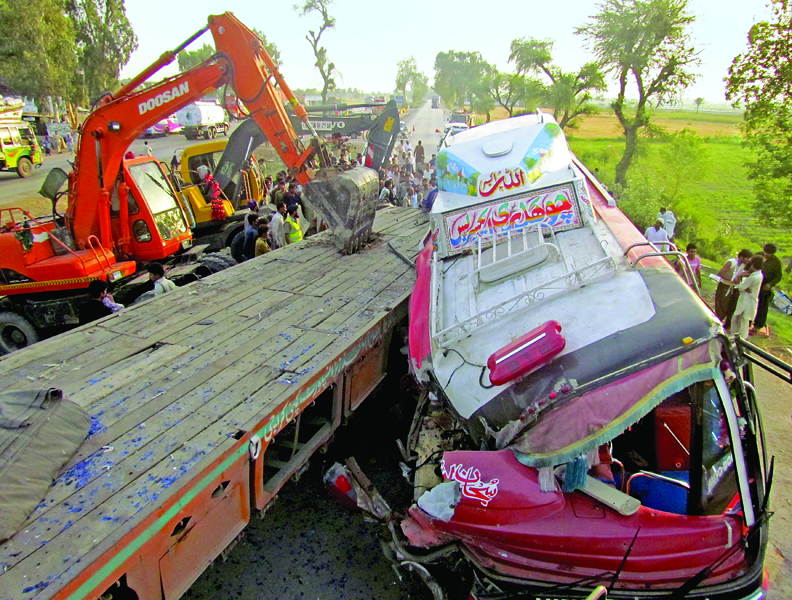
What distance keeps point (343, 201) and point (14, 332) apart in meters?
4.60

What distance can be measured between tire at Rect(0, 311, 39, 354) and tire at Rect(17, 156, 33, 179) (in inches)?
695

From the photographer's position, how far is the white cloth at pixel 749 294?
22.1ft

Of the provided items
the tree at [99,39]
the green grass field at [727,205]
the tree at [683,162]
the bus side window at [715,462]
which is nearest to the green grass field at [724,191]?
the green grass field at [727,205]

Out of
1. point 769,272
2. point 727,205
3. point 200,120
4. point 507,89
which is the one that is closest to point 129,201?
point 769,272

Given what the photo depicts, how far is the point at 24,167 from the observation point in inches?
780

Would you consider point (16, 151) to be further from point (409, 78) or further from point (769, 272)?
point (409, 78)

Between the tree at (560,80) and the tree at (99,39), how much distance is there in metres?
24.2

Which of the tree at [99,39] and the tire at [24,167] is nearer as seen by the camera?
the tire at [24,167]

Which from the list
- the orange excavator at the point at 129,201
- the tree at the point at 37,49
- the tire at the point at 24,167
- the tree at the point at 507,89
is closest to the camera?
the orange excavator at the point at 129,201

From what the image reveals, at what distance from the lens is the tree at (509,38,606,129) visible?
77.9 ft

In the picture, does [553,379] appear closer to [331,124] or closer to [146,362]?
[146,362]

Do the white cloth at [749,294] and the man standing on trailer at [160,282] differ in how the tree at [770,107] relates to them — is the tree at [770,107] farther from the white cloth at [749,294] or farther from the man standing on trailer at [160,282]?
the man standing on trailer at [160,282]

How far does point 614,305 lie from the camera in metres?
2.97

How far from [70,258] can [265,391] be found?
4329 mm
